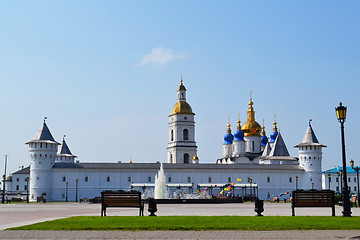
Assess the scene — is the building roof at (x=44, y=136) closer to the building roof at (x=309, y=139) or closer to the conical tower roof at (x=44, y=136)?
the conical tower roof at (x=44, y=136)

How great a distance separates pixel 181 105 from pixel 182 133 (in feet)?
14.8

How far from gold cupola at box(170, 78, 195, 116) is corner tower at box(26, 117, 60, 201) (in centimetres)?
2401

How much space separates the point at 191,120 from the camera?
91875 mm

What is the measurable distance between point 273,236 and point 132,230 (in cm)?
349

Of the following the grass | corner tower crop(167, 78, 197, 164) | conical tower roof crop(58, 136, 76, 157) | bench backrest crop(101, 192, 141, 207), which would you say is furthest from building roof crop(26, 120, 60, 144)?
the grass

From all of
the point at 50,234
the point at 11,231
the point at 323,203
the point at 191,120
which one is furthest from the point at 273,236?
the point at 191,120

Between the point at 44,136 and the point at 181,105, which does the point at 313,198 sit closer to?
the point at 44,136

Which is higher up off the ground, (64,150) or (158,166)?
(64,150)

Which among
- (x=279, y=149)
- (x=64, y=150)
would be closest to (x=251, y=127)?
(x=279, y=149)

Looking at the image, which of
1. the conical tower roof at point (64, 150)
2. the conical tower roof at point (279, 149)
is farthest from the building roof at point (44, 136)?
the conical tower roof at point (279, 149)

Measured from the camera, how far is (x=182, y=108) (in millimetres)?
92000

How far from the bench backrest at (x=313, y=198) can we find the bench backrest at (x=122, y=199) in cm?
550

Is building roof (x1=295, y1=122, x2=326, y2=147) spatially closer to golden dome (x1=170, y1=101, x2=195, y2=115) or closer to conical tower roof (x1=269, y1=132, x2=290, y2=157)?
conical tower roof (x1=269, y1=132, x2=290, y2=157)

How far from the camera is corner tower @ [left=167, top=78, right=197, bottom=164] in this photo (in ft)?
298
